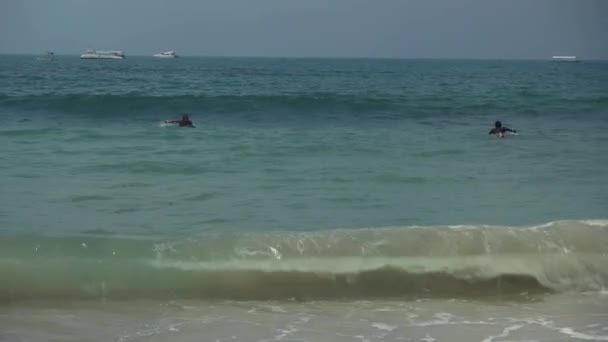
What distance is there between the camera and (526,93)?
109 feet

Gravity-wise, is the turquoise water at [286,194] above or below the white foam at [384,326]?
above

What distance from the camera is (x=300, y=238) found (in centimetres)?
838

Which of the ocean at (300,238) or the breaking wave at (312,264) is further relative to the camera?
the breaking wave at (312,264)

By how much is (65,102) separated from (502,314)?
66.9ft

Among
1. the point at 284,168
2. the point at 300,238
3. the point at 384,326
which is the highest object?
the point at 284,168

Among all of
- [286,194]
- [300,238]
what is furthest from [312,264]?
[286,194]

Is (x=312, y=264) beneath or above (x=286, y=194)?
beneath

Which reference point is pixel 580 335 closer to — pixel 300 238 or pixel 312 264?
pixel 312 264

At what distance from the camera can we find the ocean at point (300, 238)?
21.8ft

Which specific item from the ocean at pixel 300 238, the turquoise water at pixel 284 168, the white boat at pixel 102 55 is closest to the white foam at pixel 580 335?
the ocean at pixel 300 238

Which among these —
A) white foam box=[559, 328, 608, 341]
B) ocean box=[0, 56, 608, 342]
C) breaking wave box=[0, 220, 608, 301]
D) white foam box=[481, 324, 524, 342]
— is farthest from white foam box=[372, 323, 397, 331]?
white foam box=[559, 328, 608, 341]

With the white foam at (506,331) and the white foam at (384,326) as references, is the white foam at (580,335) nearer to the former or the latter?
the white foam at (506,331)

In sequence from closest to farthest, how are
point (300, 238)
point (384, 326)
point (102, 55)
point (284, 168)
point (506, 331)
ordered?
point (506, 331) < point (384, 326) < point (300, 238) < point (284, 168) < point (102, 55)

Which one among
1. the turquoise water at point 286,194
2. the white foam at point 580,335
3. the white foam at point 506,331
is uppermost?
the turquoise water at point 286,194
